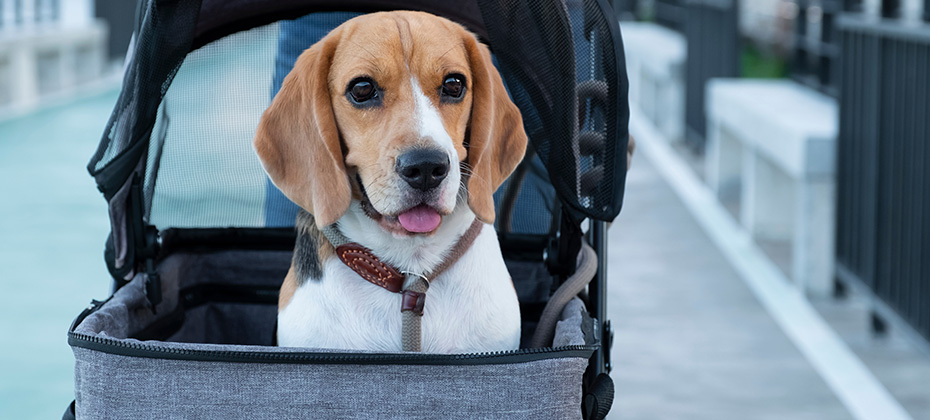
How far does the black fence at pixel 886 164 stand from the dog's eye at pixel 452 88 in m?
2.68

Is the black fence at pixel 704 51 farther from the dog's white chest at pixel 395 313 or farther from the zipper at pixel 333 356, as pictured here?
the zipper at pixel 333 356

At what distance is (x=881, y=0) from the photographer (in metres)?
4.80

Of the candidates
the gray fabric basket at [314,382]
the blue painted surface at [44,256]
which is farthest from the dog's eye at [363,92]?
the blue painted surface at [44,256]

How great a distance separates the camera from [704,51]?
9344 mm

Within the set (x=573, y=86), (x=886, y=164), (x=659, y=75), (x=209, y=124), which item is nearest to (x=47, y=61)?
(x=659, y=75)

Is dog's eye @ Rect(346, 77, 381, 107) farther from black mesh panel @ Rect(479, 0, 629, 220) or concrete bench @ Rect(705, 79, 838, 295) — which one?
concrete bench @ Rect(705, 79, 838, 295)

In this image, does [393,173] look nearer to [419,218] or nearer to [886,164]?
[419,218]

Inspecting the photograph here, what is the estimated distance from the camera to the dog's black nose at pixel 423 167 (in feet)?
5.61

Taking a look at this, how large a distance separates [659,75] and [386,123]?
376 inches

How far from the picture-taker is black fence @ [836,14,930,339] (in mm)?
4012

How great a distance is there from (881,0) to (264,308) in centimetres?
346

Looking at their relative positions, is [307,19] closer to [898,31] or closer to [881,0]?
[898,31]

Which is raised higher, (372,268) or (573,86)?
(573,86)

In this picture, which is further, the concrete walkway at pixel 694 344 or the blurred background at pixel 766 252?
the blurred background at pixel 766 252
